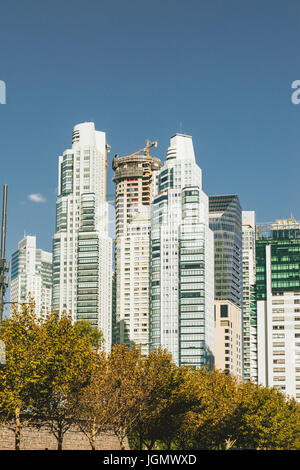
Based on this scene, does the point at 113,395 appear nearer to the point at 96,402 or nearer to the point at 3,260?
the point at 96,402

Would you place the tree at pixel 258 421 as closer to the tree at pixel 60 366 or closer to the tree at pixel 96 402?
the tree at pixel 96 402

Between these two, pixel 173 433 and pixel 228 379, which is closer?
pixel 173 433

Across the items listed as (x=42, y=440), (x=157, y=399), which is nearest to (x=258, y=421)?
(x=157, y=399)

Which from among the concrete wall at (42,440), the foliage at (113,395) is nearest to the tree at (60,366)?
the foliage at (113,395)

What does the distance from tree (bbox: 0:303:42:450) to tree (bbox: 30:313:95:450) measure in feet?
2.62

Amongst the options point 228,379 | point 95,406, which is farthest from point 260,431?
point 95,406

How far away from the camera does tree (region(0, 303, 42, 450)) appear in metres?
68.5

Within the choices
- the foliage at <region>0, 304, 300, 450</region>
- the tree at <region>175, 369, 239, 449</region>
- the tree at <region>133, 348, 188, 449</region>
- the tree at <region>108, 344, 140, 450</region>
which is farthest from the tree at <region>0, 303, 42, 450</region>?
the tree at <region>175, 369, 239, 449</region>

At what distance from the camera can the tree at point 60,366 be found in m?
71.6

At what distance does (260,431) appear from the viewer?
118625mm

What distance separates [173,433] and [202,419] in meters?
8.63

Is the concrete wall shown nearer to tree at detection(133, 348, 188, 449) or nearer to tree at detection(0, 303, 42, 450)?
tree at detection(0, 303, 42, 450)
